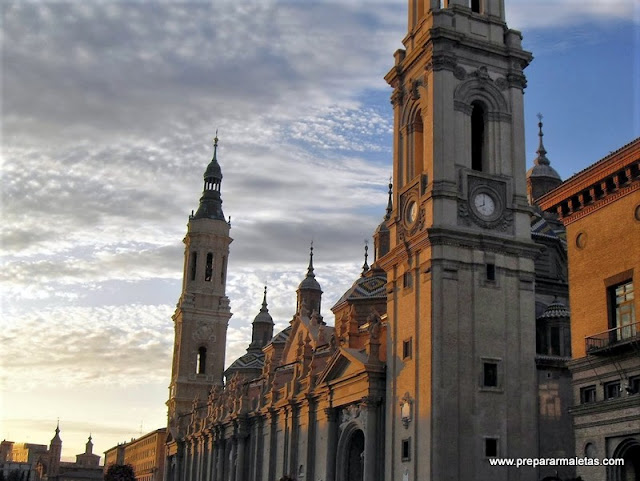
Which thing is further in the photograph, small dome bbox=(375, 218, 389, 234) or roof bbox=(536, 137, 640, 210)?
small dome bbox=(375, 218, 389, 234)

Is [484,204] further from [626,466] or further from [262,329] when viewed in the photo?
[262,329]

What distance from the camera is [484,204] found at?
43719mm

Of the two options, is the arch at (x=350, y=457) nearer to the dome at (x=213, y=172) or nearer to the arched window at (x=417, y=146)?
the arched window at (x=417, y=146)

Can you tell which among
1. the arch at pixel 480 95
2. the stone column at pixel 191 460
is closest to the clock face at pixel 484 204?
the arch at pixel 480 95

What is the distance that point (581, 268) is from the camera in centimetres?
3325

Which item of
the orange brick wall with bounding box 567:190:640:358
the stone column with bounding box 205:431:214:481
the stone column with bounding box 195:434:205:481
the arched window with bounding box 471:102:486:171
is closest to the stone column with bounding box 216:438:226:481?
the stone column with bounding box 205:431:214:481

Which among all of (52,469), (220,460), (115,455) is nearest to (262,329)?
(220,460)

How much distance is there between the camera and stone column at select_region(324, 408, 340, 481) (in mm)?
→ 50438

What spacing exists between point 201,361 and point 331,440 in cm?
5541

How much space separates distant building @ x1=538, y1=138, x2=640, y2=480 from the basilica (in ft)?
28.1

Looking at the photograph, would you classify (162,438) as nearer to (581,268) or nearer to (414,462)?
(414,462)

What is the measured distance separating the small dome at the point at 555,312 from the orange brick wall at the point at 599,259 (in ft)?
42.8

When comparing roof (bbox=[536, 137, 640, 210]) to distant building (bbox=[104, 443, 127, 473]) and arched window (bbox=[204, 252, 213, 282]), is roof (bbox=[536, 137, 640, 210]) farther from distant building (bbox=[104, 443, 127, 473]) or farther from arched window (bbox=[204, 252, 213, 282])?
distant building (bbox=[104, 443, 127, 473])

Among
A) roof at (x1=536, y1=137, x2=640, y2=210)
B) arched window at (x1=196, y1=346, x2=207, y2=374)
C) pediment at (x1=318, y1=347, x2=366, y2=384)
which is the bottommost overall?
pediment at (x1=318, y1=347, x2=366, y2=384)
